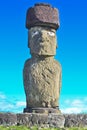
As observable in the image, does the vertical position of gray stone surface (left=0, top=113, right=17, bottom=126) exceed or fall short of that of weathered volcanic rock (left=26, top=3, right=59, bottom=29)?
it falls short

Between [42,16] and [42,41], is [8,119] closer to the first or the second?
[42,41]

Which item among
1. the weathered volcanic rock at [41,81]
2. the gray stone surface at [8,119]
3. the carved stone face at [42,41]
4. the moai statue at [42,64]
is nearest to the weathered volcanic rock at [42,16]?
the moai statue at [42,64]

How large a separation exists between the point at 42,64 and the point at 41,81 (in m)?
0.77

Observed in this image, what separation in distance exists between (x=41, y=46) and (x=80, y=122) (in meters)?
3.62

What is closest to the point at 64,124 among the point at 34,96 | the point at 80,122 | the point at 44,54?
the point at 80,122

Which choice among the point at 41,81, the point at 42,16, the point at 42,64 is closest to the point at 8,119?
the point at 41,81

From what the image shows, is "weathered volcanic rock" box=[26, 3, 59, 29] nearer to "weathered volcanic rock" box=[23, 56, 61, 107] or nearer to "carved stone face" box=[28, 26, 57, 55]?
"carved stone face" box=[28, 26, 57, 55]

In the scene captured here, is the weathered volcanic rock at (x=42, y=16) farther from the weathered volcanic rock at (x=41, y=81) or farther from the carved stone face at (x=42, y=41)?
the weathered volcanic rock at (x=41, y=81)

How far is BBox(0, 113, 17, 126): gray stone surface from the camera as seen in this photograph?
15.8 meters

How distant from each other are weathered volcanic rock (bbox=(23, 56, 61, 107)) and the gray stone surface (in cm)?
145

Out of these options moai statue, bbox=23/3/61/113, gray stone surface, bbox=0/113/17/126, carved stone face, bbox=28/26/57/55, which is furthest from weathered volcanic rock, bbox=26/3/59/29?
gray stone surface, bbox=0/113/17/126

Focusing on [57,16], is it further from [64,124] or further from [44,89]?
[64,124]

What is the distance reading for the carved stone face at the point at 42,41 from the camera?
17234mm

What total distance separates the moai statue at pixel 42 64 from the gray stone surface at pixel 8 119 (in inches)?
47.8
